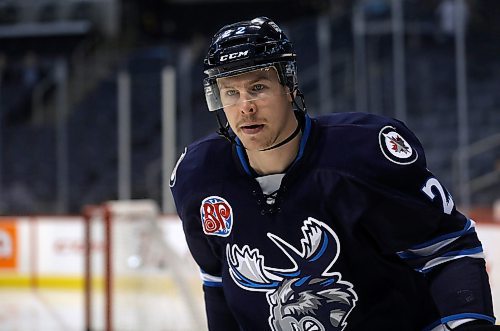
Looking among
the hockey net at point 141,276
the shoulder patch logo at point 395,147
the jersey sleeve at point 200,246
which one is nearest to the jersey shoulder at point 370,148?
the shoulder patch logo at point 395,147

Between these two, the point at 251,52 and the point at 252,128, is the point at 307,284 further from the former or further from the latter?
the point at 251,52

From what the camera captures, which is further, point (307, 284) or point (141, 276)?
point (141, 276)

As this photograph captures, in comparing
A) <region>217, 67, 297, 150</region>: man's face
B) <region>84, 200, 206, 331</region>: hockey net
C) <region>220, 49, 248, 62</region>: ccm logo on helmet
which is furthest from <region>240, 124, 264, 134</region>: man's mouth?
<region>84, 200, 206, 331</region>: hockey net

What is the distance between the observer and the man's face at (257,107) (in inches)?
59.5

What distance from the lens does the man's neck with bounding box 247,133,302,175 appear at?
5.12 feet

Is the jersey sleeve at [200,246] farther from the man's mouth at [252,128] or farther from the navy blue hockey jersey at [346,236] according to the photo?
the man's mouth at [252,128]

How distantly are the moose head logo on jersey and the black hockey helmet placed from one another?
25 cm

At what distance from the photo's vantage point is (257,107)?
4.97ft

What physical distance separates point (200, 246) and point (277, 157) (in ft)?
0.90

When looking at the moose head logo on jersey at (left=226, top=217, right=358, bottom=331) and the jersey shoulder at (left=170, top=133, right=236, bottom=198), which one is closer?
the moose head logo on jersey at (left=226, top=217, right=358, bottom=331)

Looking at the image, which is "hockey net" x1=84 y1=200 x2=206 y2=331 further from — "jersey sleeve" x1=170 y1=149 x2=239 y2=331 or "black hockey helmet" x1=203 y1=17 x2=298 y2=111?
"black hockey helmet" x1=203 y1=17 x2=298 y2=111

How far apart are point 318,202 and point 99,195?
6.08 metres

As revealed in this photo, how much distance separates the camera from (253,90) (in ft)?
5.02

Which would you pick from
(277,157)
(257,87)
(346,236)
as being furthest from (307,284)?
(257,87)
